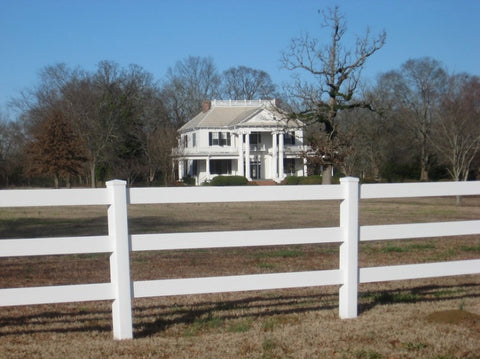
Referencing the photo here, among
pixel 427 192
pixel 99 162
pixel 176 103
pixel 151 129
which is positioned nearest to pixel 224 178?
pixel 99 162

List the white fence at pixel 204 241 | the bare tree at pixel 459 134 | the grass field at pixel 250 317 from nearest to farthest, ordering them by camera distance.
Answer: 1. the grass field at pixel 250 317
2. the white fence at pixel 204 241
3. the bare tree at pixel 459 134

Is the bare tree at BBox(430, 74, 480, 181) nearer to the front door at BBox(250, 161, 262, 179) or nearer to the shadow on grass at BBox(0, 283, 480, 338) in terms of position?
the front door at BBox(250, 161, 262, 179)

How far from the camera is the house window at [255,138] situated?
6247 centimetres

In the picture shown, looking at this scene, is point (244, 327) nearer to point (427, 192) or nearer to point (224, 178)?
point (427, 192)

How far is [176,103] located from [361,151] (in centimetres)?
4176

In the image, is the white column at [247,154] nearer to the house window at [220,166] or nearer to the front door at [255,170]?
the front door at [255,170]

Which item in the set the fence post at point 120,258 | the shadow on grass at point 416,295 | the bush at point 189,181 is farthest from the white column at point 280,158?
the fence post at point 120,258

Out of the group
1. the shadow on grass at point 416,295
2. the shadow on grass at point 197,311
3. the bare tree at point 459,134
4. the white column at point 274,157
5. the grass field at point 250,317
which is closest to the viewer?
the grass field at point 250,317

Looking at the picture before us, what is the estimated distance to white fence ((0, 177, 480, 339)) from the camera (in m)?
5.53

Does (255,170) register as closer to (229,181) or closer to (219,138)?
(219,138)

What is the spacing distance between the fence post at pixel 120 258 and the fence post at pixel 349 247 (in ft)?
7.55

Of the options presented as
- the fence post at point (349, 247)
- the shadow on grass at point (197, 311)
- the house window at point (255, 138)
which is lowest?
the shadow on grass at point (197, 311)

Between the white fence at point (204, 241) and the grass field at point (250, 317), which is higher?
the white fence at point (204, 241)

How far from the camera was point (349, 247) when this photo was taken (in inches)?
250
